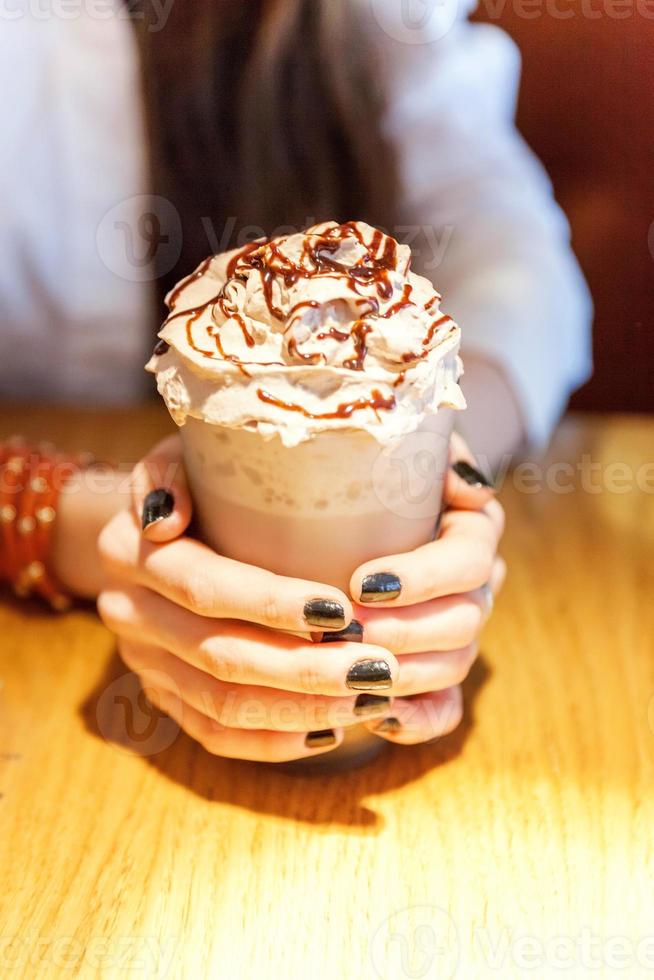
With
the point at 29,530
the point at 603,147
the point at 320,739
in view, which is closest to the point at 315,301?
the point at 320,739

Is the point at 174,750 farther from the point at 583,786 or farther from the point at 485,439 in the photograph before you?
the point at 485,439

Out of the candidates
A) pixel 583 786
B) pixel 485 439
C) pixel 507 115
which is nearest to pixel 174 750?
pixel 583 786

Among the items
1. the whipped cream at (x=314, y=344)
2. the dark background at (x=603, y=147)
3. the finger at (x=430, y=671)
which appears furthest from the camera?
the dark background at (x=603, y=147)

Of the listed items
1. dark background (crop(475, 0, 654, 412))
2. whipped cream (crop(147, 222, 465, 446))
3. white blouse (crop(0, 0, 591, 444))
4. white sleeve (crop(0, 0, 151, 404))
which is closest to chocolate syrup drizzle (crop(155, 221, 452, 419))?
whipped cream (crop(147, 222, 465, 446))

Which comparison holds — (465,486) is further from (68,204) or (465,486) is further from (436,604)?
(68,204)

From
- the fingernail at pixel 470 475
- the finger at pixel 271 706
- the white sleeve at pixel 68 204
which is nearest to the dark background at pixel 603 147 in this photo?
the white sleeve at pixel 68 204

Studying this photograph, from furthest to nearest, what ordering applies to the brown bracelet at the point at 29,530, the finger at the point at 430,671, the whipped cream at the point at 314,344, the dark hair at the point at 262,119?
the dark hair at the point at 262,119, the brown bracelet at the point at 29,530, the finger at the point at 430,671, the whipped cream at the point at 314,344

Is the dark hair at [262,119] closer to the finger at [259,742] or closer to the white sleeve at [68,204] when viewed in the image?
the white sleeve at [68,204]
